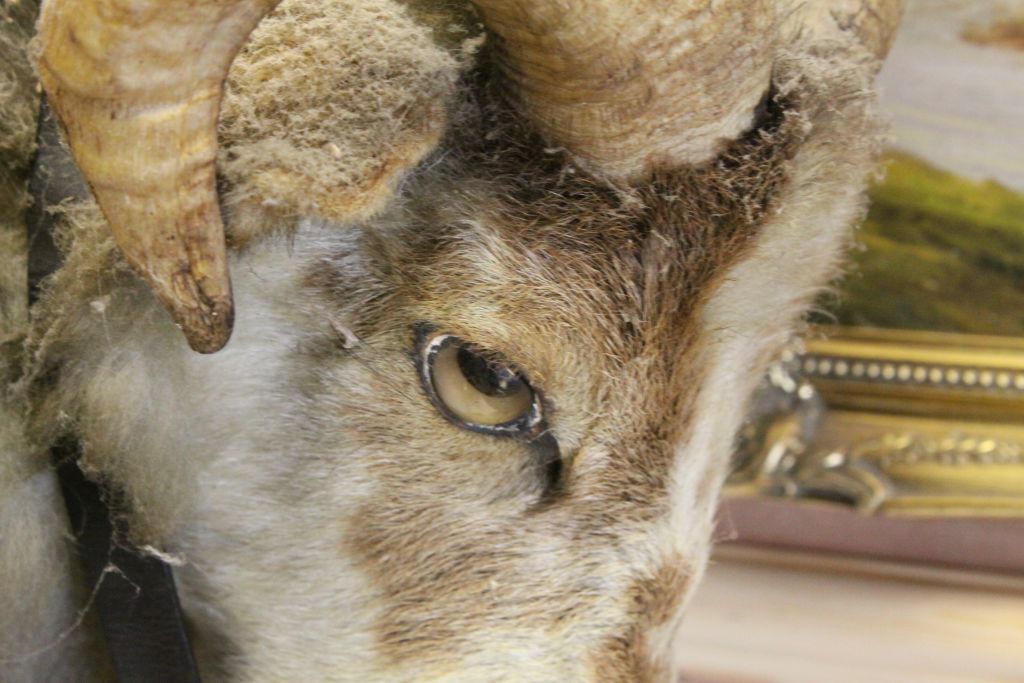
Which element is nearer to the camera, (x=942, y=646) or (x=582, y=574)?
(x=582, y=574)

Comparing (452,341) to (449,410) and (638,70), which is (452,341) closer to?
(449,410)

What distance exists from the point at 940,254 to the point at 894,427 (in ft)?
1.04

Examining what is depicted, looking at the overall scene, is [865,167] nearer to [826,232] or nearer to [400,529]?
[826,232]

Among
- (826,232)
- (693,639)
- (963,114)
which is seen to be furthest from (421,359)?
(963,114)

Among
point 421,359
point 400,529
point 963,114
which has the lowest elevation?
point 963,114

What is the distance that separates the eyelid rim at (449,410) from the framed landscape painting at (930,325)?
105 centimetres

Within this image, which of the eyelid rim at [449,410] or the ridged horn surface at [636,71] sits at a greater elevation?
the ridged horn surface at [636,71]

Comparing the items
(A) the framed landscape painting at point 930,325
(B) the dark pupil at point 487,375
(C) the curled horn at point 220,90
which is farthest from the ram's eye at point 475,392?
(A) the framed landscape painting at point 930,325

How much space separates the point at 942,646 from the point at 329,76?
150cm

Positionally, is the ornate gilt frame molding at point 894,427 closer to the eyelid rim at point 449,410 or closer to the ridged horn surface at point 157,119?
the eyelid rim at point 449,410

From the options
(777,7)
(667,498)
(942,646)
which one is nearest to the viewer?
(777,7)

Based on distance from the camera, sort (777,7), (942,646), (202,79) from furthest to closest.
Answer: (942,646), (777,7), (202,79)

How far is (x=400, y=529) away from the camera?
75 cm

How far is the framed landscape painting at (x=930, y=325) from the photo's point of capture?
1.71 m
